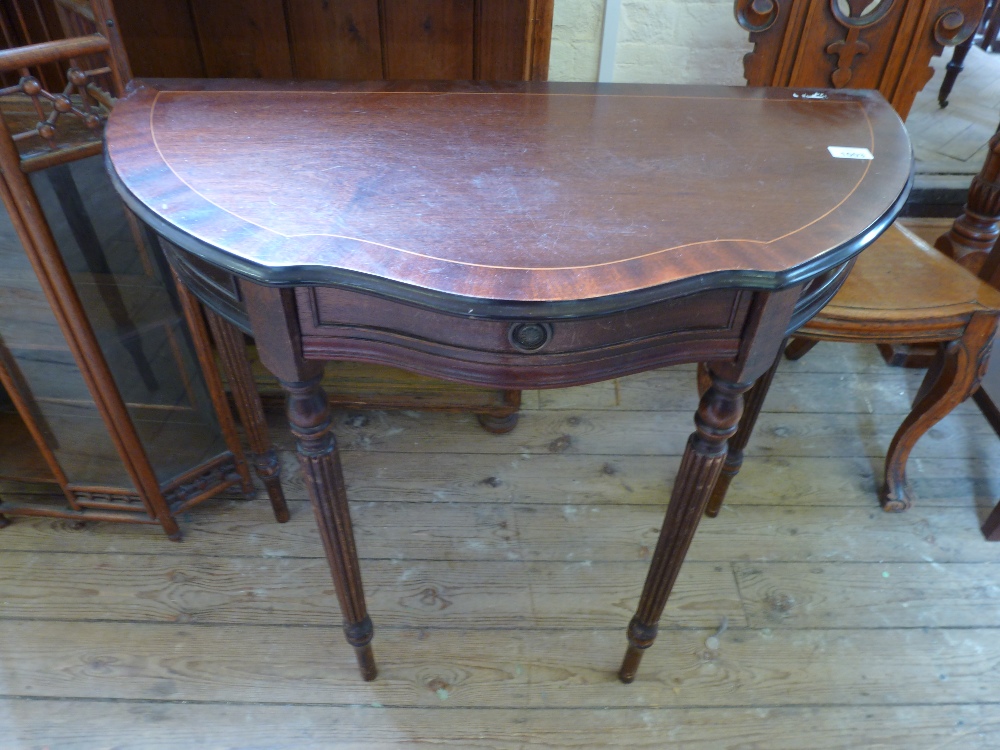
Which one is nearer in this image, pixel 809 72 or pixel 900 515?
pixel 809 72

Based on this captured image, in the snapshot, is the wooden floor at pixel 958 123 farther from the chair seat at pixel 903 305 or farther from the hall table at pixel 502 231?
the hall table at pixel 502 231

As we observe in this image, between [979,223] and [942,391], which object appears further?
[979,223]

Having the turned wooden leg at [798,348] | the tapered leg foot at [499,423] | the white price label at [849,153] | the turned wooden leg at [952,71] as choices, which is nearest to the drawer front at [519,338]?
the white price label at [849,153]

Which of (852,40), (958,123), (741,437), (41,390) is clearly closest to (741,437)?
(741,437)

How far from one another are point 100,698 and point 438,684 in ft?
1.88

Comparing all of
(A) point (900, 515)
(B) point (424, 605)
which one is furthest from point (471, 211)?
(A) point (900, 515)

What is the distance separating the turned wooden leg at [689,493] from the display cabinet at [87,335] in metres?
0.78

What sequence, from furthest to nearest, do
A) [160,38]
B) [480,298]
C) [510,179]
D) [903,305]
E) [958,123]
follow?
1. [958,123]
2. [160,38]
3. [903,305]
4. [510,179]
5. [480,298]

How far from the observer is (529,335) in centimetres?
76

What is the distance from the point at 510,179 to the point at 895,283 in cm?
87

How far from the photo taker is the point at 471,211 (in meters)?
0.84

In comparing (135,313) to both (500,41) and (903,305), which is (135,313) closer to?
(500,41)

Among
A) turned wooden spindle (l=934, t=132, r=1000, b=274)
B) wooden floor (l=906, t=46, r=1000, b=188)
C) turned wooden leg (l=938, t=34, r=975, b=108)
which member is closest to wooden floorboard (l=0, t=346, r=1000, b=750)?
turned wooden spindle (l=934, t=132, r=1000, b=274)

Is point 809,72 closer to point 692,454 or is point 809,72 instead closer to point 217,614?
point 692,454
